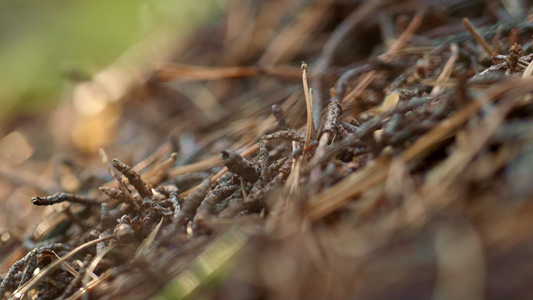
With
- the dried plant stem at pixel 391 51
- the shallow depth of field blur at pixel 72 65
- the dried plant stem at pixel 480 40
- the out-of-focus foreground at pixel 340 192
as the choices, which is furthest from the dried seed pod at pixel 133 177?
the shallow depth of field blur at pixel 72 65

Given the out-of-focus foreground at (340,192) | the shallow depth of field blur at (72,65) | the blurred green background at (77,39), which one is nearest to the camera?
the out-of-focus foreground at (340,192)

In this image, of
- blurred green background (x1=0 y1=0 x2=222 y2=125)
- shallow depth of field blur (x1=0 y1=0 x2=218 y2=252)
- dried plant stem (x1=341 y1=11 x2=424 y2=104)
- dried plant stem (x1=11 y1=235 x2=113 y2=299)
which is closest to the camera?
dried plant stem (x1=11 y1=235 x2=113 y2=299)

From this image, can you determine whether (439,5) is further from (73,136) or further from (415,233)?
(73,136)

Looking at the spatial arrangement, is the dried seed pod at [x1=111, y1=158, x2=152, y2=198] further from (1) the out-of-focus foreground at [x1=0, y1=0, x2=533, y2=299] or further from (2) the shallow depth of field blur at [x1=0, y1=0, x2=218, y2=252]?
(2) the shallow depth of field blur at [x1=0, y1=0, x2=218, y2=252]

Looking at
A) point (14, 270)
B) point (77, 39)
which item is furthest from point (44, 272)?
point (77, 39)

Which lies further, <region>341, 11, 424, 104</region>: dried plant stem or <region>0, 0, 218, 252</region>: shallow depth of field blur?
<region>0, 0, 218, 252</region>: shallow depth of field blur

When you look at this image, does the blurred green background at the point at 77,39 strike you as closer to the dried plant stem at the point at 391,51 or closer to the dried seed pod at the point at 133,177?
the dried plant stem at the point at 391,51

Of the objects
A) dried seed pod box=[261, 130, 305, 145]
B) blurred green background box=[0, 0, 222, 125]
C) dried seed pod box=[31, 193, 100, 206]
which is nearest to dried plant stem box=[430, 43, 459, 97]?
dried seed pod box=[261, 130, 305, 145]
